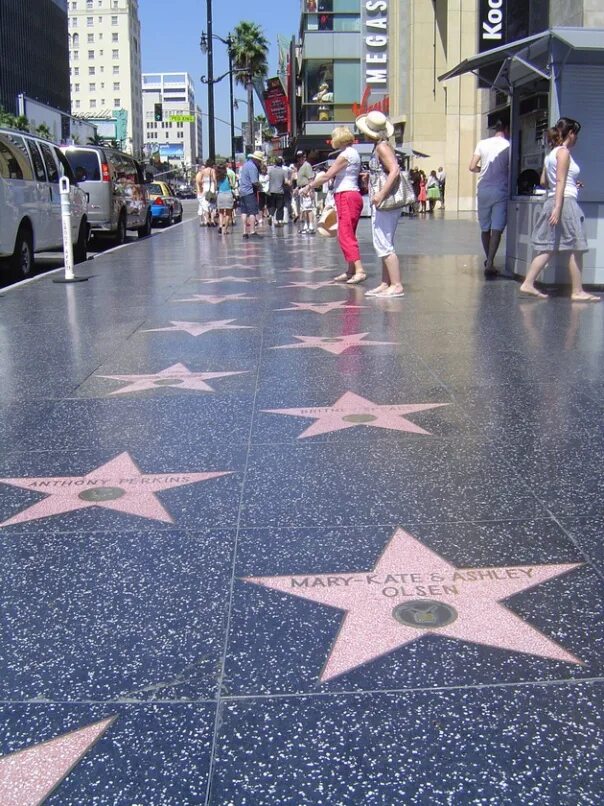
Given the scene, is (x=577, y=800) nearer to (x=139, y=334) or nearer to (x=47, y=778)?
(x=47, y=778)

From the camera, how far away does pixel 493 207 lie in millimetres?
11438

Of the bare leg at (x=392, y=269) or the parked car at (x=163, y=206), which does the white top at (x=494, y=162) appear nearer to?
the bare leg at (x=392, y=269)

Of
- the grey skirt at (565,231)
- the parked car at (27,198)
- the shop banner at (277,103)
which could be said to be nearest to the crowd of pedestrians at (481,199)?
the grey skirt at (565,231)

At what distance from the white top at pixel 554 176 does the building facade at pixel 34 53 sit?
96.5 metres

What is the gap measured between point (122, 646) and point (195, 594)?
0.38 meters

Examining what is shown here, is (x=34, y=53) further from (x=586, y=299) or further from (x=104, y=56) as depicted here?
(x=586, y=299)

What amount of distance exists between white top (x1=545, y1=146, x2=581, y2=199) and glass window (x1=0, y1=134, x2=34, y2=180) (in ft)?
24.2

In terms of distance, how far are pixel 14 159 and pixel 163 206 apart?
737 inches

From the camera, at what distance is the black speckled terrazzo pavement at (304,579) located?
6.87 feet

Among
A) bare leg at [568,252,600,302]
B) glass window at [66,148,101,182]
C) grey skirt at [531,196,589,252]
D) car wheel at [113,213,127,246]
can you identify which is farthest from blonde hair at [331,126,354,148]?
car wheel at [113,213,127,246]

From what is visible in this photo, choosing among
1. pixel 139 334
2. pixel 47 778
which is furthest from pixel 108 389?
pixel 47 778

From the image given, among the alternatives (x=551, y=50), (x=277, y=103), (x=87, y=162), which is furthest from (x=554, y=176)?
(x=277, y=103)

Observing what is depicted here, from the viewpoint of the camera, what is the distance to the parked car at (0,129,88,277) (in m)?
12.3

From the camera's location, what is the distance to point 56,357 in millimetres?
7062
